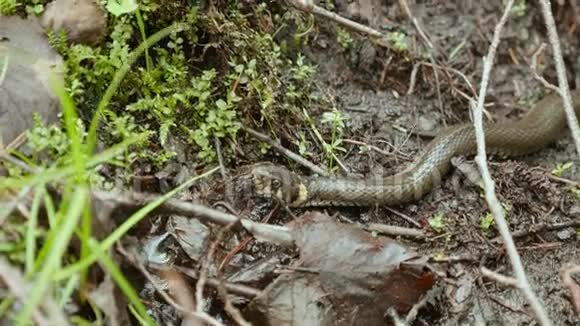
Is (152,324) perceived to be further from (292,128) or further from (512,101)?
(512,101)

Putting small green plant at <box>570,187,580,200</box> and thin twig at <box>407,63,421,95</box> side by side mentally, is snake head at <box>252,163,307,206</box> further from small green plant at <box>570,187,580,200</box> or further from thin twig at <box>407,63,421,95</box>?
small green plant at <box>570,187,580,200</box>

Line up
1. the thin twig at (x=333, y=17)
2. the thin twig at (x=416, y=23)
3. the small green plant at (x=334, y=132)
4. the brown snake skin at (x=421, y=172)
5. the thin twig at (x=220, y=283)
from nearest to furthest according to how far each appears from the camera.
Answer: the thin twig at (x=220, y=283) < the brown snake skin at (x=421, y=172) < the thin twig at (x=333, y=17) < the small green plant at (x=334, y=132) < the thin twig at (x=416, y=23)

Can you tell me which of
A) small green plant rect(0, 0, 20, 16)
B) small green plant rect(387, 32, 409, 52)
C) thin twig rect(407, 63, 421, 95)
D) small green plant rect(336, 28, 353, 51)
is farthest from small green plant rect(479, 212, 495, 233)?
small green plant rect(0, 0, 20, 16)

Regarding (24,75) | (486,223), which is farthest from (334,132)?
(24,75)

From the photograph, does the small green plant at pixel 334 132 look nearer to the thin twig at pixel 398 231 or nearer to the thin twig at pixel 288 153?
the thin twig at pixel 288 153

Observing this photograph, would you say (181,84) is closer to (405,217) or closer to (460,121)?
(405,217)

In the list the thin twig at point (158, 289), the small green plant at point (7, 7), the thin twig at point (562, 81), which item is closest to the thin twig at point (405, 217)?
the thin twig at point (562, 81)

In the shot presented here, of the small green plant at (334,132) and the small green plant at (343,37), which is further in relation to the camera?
the small green plant at (343,37)
